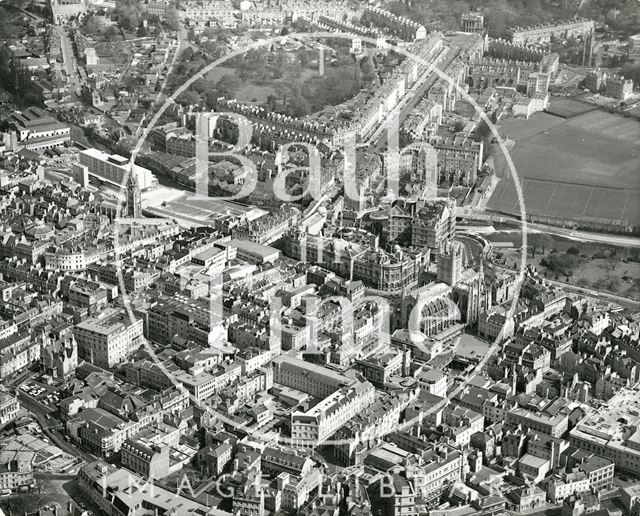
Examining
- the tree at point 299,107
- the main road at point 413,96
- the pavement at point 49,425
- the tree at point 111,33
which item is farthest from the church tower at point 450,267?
the tree at point 111,33

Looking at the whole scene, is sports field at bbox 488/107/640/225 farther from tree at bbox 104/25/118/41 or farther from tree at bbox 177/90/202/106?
tree at bbox 104/25/118/41

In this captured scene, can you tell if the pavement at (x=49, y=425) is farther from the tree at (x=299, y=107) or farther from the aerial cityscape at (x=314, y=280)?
the tree at (x=299, y=107)

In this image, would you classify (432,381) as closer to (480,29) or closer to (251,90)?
(251,90)

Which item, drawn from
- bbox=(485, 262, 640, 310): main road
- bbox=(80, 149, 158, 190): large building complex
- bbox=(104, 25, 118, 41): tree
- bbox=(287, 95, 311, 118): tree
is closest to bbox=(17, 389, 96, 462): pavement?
bbox=(485, 262, 640, 310): main road

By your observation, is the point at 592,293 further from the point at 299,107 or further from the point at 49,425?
the point at 299,107

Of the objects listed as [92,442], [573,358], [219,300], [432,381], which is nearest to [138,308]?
[219,300]

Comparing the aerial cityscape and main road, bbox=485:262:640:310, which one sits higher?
the aerial cityscape
